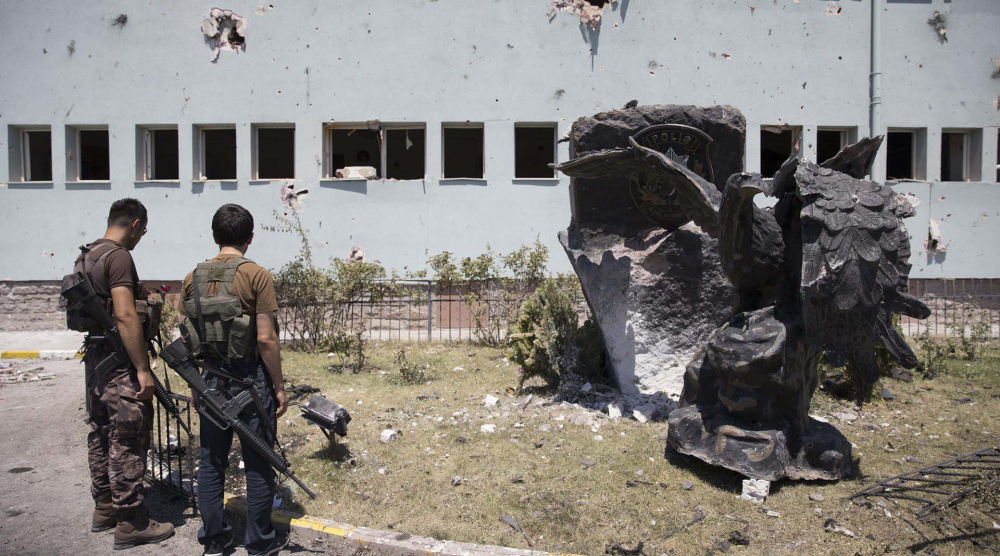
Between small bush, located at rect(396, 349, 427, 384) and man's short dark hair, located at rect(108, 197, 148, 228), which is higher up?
man's short dark hair, located at rect(108, 197, 148, 228)

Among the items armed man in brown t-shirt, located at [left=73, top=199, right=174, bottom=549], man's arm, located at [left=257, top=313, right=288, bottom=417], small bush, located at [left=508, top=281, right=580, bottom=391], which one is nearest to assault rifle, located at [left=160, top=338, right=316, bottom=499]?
man's arm, located at [left=257, top=313, right=288, bottom=417]

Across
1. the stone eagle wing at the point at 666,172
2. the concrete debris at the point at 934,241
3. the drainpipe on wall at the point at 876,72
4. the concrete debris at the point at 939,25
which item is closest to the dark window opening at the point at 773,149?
the drainpipe on wall at the point at 876,72

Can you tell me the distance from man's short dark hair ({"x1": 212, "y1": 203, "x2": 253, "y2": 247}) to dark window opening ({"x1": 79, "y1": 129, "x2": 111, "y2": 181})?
406 inches

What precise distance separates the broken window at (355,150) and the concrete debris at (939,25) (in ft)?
34.0

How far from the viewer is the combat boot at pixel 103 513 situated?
3.81 metres

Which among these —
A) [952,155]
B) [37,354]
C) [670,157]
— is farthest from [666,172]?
[952,155]

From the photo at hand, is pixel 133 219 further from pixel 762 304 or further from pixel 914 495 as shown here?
pixel 914 495

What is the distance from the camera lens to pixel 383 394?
6656 mm

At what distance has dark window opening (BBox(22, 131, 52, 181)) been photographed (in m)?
11.7

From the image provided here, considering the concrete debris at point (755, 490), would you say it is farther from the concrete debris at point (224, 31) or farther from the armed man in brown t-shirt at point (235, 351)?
the concrete debris at point (224, 31)

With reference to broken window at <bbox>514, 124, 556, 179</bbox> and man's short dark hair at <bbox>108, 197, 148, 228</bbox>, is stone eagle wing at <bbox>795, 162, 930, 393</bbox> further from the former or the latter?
broken window at <bbox>514, 124, 556, 179</bbox>

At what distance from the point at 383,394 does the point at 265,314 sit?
11.5 feet

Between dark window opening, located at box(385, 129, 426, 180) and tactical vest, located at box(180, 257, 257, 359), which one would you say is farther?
dark window opening, located at box(385, 129, 426, 180)

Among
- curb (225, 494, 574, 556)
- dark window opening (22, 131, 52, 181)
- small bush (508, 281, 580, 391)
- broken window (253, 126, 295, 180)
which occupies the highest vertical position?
broken window (253, 126, 295, 180)
